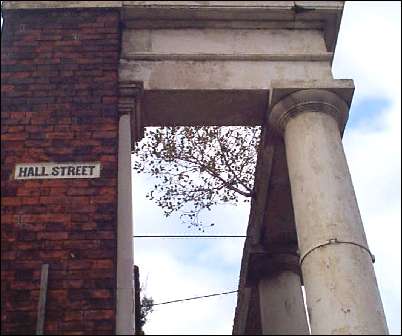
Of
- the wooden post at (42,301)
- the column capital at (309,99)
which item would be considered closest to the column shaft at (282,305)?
the column capital at (309,99)

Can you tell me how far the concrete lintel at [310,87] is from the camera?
9083 millimetres

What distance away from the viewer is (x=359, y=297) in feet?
23.4

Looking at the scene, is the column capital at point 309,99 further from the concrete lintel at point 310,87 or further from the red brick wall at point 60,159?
the red brick wall at point 60,159

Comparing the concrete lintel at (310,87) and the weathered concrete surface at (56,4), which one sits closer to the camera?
the concrete lintel at (310,87)

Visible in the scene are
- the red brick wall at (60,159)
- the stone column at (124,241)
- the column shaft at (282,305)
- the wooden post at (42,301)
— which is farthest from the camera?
the column shaft at (282,305)

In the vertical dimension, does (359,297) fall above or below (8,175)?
below

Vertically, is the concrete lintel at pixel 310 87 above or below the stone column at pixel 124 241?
above

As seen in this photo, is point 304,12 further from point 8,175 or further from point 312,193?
point 8,175

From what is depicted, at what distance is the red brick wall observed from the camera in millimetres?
7020

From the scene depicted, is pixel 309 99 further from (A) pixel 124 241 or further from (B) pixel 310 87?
(A) pixel 124 241

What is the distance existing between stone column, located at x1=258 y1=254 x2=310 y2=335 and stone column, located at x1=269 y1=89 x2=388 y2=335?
8.96 feet

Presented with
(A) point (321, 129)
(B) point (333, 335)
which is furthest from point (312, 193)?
(B) point (333, 335)

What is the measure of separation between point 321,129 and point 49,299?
386 cm

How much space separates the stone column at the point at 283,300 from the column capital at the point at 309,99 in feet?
9.33
